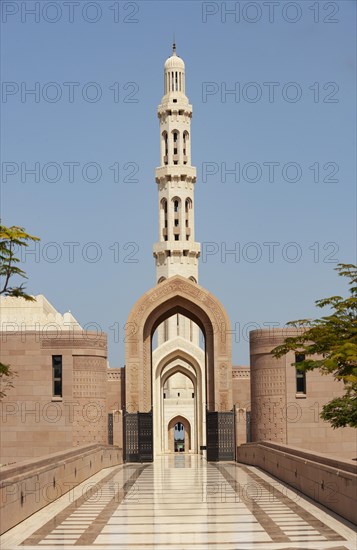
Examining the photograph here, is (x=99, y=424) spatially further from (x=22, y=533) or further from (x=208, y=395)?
(x=22, y=533)

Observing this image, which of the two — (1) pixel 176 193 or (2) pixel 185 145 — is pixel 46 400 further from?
(2) pixel 185 145

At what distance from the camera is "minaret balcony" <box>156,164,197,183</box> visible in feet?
232

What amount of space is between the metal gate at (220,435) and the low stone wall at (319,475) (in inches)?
372

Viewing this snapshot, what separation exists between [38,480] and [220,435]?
70.2ft

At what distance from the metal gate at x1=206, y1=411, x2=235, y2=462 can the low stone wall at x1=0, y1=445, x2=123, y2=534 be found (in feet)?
33.8

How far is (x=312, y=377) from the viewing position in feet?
126

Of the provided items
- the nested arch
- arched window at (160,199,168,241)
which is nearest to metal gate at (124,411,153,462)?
the nested arch

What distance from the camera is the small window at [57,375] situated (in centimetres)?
3800

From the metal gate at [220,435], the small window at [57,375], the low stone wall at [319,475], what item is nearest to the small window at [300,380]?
the metal gate at [220,435]

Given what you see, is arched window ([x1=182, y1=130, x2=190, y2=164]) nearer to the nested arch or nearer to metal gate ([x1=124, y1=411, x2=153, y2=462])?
the nested arch

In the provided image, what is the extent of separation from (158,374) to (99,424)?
19.6 metres

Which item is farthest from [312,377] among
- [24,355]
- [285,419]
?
[24,355]

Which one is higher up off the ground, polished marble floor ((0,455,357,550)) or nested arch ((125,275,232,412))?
nested arch ((125,275,232,412))

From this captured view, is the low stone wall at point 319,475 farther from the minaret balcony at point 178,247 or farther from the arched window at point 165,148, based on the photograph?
the arched window at point 165,148
